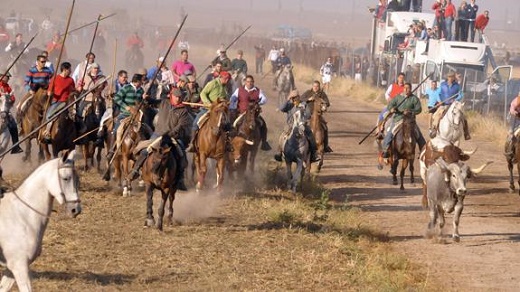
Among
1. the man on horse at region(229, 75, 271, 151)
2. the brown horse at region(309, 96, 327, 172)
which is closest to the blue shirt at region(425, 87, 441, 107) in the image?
the brown horse at region(309, 96, 327, 172)

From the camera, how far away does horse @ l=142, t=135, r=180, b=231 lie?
17.0 m

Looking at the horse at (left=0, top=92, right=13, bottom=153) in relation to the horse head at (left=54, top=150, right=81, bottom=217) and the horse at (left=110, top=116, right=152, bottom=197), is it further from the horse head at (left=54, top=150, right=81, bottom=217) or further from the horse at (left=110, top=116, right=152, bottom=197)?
the horse head at (left=54, top=150, right=81, bottom=217)

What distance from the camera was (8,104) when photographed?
2062cm

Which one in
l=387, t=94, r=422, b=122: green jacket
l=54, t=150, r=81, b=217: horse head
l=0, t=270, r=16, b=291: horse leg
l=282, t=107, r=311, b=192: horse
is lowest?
l=282, t=107, r=311, b=192: horse

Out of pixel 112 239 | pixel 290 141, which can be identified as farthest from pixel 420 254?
pixel 290 141

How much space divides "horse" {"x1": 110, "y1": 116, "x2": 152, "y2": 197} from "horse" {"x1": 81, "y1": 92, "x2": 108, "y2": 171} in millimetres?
2000

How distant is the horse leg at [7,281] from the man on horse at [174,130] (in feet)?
19.5

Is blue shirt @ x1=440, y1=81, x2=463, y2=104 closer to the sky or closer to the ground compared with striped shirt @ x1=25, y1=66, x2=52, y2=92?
closer to the ground

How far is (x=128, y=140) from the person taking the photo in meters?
19.8

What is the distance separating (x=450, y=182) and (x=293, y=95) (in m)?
5.83

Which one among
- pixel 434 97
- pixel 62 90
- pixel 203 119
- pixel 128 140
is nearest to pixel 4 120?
pixel 62 90

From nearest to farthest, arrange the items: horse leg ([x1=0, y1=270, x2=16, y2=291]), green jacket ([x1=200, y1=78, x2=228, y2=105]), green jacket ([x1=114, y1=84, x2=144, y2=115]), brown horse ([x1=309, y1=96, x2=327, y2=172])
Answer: horse leg ([x1=0, y1=270, x2=16, y2=291]) < green jacket ([x1=114, y1=84, x2=144, y2=115]) < green jacket ([x1=200, y1=78, x2=228, y2=105]) < brown horse ([x1=309, y1=96, x2=327, y2=172])

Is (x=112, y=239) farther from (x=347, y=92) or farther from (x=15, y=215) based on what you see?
(x=347, y=92)

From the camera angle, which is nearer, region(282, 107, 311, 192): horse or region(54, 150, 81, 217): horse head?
region(54, 150, 81, 217): horse head
